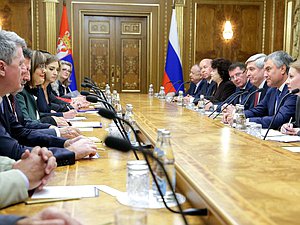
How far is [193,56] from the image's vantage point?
30.9 feet

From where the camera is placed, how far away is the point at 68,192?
67.6 inches

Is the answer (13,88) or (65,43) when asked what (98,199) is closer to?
(13,88)

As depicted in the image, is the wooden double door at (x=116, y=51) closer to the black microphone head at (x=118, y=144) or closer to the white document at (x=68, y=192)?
the white document at (x=68, y=192)

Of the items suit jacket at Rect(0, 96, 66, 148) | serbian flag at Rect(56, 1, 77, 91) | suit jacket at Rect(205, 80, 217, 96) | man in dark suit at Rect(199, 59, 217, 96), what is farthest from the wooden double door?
suit jacket at Rect(0, 96, 66, 148)

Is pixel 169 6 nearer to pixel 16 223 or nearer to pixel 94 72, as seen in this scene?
pixel 94 72

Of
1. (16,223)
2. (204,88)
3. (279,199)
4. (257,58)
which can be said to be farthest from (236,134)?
(204,88)

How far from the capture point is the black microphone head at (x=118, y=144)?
1139mm

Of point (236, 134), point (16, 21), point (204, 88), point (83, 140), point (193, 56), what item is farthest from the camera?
point (193, 56)

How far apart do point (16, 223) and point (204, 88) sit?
257 inches

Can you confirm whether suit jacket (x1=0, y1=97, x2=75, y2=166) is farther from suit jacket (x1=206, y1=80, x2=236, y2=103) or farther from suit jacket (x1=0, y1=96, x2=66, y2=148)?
suit jacket (x1=206, y1=80, x2=236, y2=103)

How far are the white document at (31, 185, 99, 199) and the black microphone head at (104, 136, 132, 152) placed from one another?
57 centimetres

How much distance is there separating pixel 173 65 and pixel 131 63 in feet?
4.52

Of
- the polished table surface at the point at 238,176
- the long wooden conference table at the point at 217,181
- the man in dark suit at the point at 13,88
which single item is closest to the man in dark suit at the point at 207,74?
the polished table surface at the point at 238,176

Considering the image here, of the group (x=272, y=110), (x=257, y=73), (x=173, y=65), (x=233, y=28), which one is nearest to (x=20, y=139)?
(x=272, y=110)
